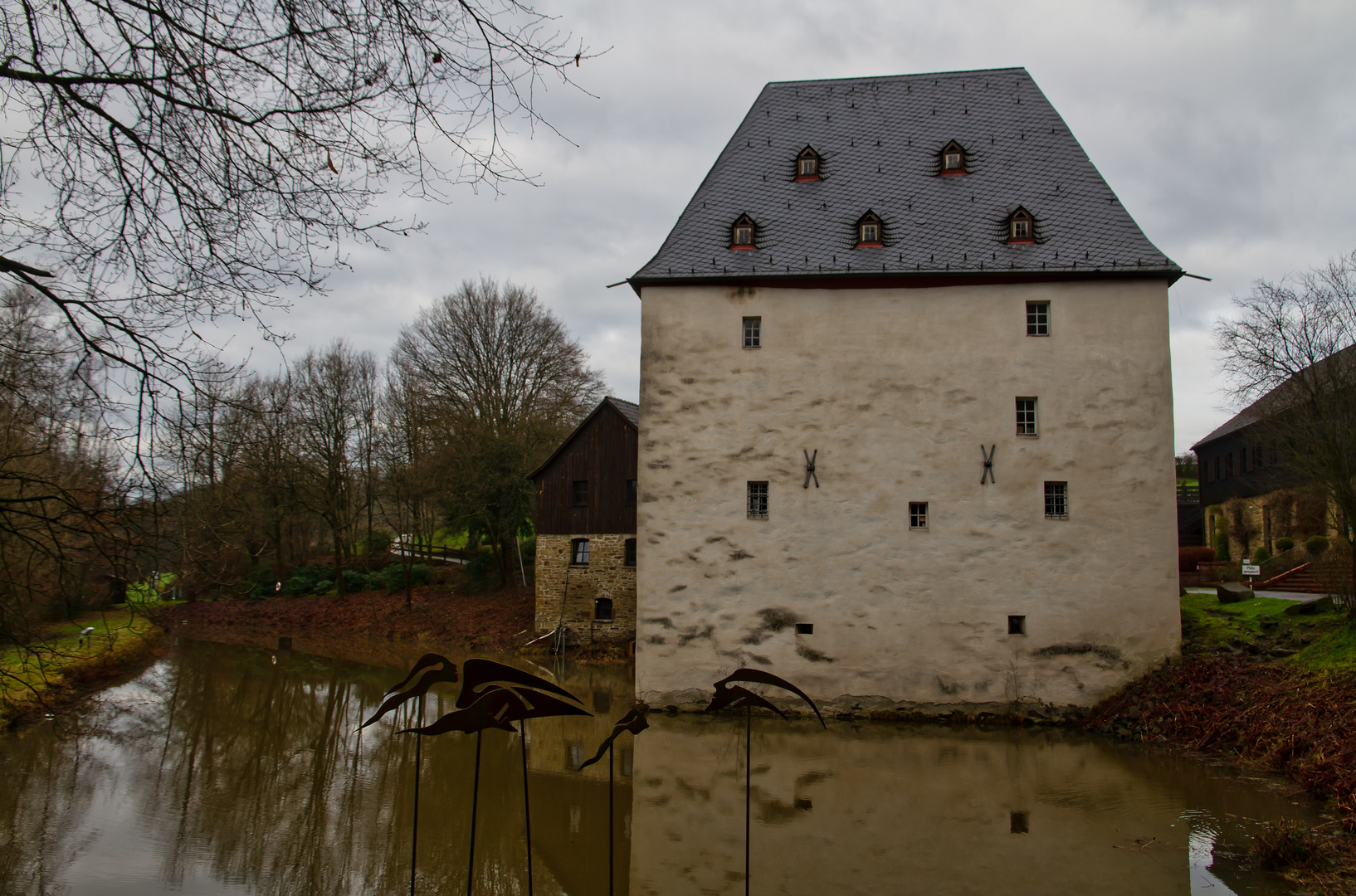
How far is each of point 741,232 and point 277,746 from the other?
1021 centimetres

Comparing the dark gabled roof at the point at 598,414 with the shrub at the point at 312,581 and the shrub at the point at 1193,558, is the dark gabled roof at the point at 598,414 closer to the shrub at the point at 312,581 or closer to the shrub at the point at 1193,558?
the shrub at the point at 312,581

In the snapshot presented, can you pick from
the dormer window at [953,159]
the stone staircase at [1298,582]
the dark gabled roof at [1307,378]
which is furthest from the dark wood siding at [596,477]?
the stone staircase at [1298,582]

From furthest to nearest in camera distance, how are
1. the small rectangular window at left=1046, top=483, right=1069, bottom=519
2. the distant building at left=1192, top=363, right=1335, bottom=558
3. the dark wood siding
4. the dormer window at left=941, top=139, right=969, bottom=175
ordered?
the dark wood siding < the distant building at left=1192, top=363, right=1335, bottom=558 < the dormer window at left=941, top=139, right=969, bottom=175 < the small rectangular window at left=1046, top=483, right=1069, bottom=519

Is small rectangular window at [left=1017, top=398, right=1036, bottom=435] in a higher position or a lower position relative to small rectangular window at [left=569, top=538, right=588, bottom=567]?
higher

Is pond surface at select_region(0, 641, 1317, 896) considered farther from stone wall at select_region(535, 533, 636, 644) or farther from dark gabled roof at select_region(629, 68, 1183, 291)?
stone wall at select_region(535, 533, 636, 644)

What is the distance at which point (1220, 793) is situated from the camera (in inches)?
351

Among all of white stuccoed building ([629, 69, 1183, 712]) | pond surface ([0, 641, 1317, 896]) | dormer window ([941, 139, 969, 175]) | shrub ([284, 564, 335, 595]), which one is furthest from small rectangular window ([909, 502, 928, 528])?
shrub ([284, 564, 335, 595])

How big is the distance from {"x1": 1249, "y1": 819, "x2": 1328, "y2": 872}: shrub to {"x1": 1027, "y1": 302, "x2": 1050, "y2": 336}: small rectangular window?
7.86m

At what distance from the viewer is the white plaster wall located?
12.7 meters

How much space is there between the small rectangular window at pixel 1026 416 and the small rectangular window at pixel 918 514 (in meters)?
1.84

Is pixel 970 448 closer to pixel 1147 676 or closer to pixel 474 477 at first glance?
pixel 1147 676

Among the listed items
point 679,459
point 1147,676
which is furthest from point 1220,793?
point 679,459

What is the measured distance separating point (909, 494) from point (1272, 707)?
16.8 ft

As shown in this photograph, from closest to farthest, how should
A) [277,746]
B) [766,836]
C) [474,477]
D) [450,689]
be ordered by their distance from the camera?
[766,836]
[277,746]
[450,689]
[474,477]
